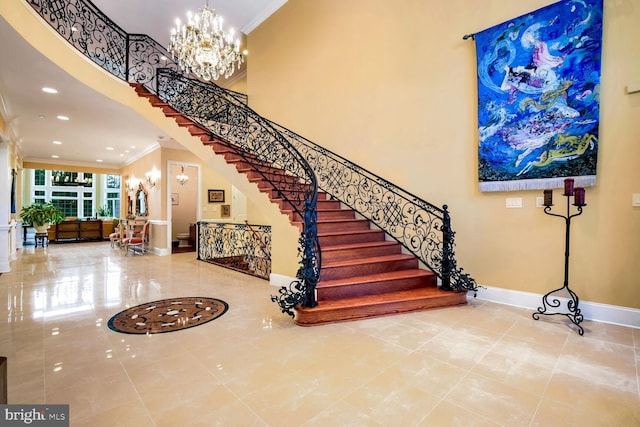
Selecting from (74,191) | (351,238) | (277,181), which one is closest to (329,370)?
(351,238)

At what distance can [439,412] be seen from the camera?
1.76 meters

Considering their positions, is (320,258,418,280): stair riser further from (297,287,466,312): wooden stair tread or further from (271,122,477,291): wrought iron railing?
(297,287,466,312): wooden stair tread

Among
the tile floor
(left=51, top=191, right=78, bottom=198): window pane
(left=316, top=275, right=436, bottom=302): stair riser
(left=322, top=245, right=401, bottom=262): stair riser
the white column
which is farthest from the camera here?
(left=51, top=191, right=78, bottom=198): window pane

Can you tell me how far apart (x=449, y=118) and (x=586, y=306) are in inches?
107

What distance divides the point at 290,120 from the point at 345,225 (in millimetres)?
2925

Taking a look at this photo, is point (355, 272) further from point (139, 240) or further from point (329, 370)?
point (139, 240)

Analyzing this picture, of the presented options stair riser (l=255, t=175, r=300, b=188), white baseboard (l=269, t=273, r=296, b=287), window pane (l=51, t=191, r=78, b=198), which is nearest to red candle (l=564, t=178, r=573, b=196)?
white baseboard (l=269, t=273, r=296, b=287)

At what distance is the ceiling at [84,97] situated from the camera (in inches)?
174

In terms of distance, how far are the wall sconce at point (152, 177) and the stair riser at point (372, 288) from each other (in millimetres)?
7178

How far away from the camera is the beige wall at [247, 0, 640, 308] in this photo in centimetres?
307

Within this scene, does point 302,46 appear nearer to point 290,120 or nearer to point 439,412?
point 290,120

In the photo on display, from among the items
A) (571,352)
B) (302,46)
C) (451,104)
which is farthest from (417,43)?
(571,352)

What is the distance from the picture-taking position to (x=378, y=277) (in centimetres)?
389

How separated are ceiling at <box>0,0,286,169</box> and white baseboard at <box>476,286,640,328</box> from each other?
21.4 ft
